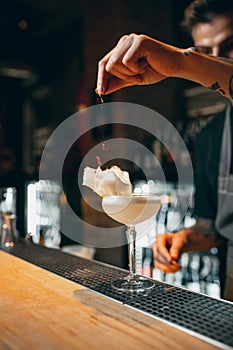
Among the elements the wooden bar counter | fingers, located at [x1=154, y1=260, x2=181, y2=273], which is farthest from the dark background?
the wooden bar counter

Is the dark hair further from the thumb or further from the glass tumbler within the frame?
the glass tumbler

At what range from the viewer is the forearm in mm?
1163

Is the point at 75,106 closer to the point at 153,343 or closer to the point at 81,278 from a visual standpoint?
the point at 81,278

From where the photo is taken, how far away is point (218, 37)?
6.62ft

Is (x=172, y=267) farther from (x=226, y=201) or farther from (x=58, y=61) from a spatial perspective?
(x=58, y=61)

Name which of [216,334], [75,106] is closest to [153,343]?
[216,334]

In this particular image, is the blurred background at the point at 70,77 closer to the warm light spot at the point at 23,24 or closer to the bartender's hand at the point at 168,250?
the warm light spot at the point at 23,24

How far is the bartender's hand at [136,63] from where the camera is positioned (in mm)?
1100

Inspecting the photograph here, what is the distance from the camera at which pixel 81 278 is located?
120cm

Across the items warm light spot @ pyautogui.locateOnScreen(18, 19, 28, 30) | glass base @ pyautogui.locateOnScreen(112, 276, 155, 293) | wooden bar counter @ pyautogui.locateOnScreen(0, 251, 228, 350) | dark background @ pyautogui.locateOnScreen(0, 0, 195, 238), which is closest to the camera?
wooden bar counter @ pyautogui.locateOnScreen(0, 251, 228, 350)

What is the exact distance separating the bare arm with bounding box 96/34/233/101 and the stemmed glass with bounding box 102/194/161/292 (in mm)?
361

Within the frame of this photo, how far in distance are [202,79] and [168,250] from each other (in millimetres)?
884

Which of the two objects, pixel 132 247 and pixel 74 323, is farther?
pixel 132 247

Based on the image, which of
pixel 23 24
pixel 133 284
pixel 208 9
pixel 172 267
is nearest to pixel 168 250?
pixel 172 267
